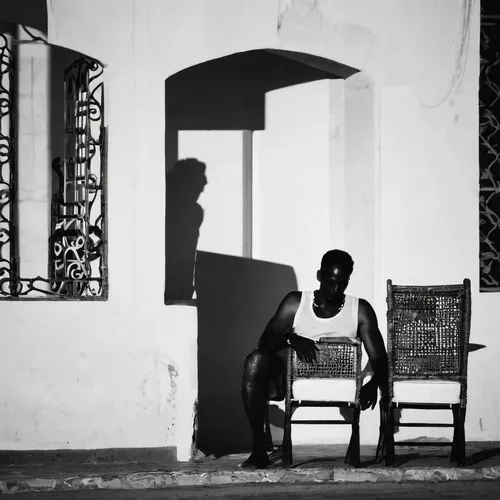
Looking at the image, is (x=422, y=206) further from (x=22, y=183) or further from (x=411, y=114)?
(x=22, y=183)

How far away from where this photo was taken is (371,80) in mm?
8391

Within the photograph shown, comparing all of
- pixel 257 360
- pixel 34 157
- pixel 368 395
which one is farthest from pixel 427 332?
pixel 34 157

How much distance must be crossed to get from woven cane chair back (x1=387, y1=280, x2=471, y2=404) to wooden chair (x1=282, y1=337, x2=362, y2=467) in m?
0.31

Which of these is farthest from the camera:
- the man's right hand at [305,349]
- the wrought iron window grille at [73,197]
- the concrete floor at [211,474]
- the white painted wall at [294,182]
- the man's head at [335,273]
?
the white painted wall at [294,182]

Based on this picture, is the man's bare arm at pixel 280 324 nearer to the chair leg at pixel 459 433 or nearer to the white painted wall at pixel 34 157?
the chair leg at pixel 459 433

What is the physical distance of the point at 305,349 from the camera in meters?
7.30

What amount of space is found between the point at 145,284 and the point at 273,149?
2.31 meters

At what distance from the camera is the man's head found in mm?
7566

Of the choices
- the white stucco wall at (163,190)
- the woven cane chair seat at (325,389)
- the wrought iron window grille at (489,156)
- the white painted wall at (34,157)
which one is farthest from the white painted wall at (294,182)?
the woven cane chair seat at (325,389)

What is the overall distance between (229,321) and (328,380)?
7.74ft

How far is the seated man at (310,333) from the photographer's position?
749cm

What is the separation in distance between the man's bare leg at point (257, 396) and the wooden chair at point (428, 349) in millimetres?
877

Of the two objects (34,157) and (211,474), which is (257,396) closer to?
(211,474)

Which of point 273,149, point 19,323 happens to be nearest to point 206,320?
point 273,149
